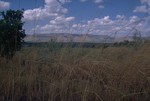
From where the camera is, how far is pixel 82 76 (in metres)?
5.21

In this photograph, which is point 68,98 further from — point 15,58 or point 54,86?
point 15,58

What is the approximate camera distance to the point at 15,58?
6688mm

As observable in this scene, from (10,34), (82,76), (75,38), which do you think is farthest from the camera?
(10,34)

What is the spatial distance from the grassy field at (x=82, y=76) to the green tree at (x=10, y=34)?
3.71 ft

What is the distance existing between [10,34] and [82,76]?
9.31 feet

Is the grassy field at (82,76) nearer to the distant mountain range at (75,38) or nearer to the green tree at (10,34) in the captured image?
the distant mountain range at (75,38)

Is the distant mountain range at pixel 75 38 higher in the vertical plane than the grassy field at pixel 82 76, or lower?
higher

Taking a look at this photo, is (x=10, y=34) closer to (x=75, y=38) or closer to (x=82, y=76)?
(x=75, y=38)

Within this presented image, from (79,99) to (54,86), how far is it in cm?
48

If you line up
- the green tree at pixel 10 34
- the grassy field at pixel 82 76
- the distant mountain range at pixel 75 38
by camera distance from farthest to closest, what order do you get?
the green tree at pixel 10 34 → the distant mountain range at pixel 75 38 → the grassy field at pixel 82 76

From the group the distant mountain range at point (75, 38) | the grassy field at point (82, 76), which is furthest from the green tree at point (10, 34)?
the grassy field at point (82, 76)

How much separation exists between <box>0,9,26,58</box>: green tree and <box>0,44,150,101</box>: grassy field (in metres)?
1.13

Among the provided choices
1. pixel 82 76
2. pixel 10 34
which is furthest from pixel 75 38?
pixel 10 34

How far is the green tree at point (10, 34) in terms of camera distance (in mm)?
7164
